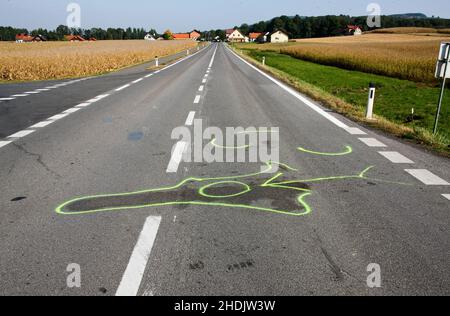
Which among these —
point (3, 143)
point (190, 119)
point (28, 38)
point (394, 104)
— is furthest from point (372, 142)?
point (28, 38)

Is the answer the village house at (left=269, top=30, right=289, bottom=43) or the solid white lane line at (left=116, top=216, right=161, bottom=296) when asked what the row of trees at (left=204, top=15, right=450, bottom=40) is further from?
the solid white lane line at (left=116, top=216, right=161, bottom=296)

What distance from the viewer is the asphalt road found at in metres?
3.07

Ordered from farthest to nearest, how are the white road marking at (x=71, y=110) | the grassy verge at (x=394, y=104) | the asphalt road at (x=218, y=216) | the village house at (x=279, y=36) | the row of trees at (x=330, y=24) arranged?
the row of trees at (x=330, y=24)
the village house at (x=279, y=36)
the white road marking at (x=71, y=110)
the grassy verge at (x=394, y=104)
the asphalt road at (x=218, y=216)

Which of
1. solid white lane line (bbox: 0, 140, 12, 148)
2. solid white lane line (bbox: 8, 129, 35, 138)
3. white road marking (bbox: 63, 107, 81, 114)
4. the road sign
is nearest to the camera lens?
solid white lane line (bbox: 0, 140, 12, 148)

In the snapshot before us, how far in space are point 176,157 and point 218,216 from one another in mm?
2436

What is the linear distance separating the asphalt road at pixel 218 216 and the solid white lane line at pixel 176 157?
36 millimetres

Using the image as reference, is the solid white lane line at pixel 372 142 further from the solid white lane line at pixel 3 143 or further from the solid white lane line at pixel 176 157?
the solid white lane line at pixel 3 143

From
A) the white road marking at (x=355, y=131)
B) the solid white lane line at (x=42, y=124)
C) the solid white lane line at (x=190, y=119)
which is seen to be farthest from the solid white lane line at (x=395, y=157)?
the solid white lane line at (x=42, y=124)

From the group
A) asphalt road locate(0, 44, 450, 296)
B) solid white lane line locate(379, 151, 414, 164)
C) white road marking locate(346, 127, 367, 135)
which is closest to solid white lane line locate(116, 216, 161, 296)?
asphalt road locate(0, 44, 450, 296)

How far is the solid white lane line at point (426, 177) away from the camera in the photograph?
529 centimetres

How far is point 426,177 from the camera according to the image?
5488 millimetres

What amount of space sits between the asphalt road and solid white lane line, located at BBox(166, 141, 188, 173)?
0.12 ft
